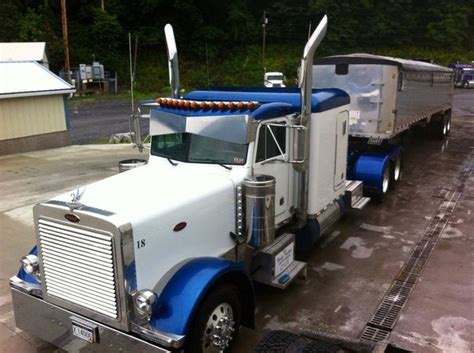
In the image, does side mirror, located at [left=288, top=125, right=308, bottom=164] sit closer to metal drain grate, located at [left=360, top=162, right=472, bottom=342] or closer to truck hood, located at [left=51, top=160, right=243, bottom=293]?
truck hood, located at [left=51, top=160, right=243, bottom=293]

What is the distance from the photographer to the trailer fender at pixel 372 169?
387 inches

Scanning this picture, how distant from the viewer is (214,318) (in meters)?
4.32

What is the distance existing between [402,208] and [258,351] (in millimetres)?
6735

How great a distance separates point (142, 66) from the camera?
50500mm

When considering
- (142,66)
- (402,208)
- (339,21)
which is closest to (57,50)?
(142,66)

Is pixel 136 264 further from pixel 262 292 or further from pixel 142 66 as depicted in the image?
pixel 142 66

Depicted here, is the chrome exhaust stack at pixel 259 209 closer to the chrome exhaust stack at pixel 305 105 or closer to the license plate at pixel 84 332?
the chrome exhaust stack at pixel 305 105

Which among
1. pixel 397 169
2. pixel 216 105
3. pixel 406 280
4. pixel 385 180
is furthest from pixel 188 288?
pixel 397 169

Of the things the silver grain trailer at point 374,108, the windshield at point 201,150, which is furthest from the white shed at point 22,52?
the windshield at point 201,150

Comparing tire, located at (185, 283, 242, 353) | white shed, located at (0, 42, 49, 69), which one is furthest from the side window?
white shed, located at (0, 42, 49, 69)

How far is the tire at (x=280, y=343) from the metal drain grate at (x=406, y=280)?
1.43 metres

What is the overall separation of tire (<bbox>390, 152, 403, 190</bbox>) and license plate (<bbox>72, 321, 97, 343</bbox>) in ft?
27.8

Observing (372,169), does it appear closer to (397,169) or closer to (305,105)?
(397,169)

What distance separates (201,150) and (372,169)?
563cm
